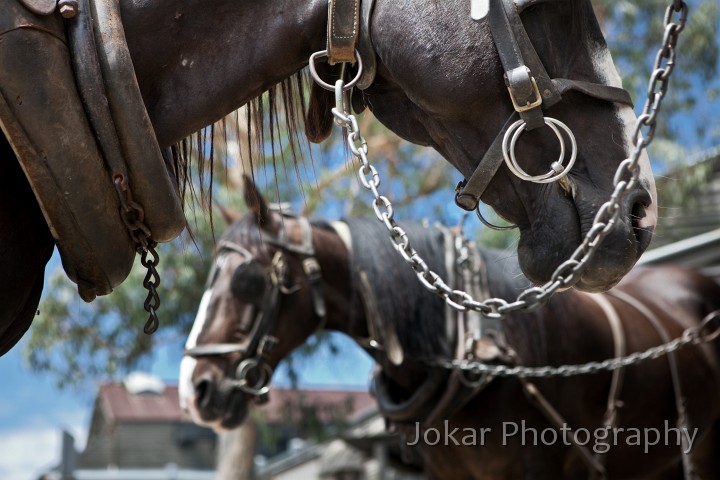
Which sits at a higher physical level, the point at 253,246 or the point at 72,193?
the point at 72,193

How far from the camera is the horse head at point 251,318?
14.2 ft

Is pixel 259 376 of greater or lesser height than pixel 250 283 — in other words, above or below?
below

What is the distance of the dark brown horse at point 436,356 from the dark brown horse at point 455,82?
2451mm

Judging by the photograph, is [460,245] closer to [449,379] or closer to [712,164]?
[449,379]

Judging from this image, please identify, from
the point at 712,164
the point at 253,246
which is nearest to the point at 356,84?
the point at 253,246

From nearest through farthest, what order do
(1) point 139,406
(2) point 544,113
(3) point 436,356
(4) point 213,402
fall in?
(2) point 544,113 → (3) point 436,356 → (4) point 213,402 → (1) point 139,406

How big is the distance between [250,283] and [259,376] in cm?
44

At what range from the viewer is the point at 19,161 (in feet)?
4.84

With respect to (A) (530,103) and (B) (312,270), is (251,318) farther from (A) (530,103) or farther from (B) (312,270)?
(A) (530,103)

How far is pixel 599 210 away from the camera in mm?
1597

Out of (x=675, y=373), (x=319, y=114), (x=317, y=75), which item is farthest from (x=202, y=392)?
(x=317, y=75)

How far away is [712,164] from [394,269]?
7.19m

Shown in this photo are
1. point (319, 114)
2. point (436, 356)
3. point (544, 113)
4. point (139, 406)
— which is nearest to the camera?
point (544, 113)

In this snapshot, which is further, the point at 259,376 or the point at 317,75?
the point at 259,376
